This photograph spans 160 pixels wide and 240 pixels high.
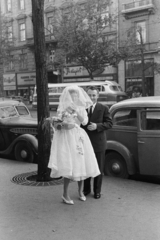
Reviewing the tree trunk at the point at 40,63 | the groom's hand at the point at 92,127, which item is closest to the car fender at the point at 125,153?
the tree trunk at the point at 40,63

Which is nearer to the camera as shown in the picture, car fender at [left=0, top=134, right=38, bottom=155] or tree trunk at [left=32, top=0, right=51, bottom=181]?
tree trunk at [left=32, top=0, right=51, bottom=181]

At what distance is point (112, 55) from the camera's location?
2583cm

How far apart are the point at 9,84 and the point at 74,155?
3791 cm

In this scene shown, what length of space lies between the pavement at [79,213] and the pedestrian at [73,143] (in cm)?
50

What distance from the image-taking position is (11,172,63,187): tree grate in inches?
217

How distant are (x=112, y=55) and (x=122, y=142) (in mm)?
20798

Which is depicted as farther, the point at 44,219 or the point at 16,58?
the point at 16,58

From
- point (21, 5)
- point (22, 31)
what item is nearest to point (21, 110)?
point (22, 31)

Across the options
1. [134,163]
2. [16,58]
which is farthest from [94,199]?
[16,58]

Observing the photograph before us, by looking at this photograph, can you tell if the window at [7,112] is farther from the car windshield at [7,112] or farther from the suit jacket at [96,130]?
the suit jacket at [96,130]

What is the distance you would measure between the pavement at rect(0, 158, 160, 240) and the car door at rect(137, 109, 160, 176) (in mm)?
331

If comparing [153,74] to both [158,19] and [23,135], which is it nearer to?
[158,19]

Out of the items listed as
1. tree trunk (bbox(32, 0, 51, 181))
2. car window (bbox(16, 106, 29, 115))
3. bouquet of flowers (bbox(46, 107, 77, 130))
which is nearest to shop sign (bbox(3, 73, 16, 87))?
car window (bbox(16, 106, 29, 115))

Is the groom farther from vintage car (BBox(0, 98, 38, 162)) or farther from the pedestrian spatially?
vintage car (BBox(0, 98, 38, 162))
